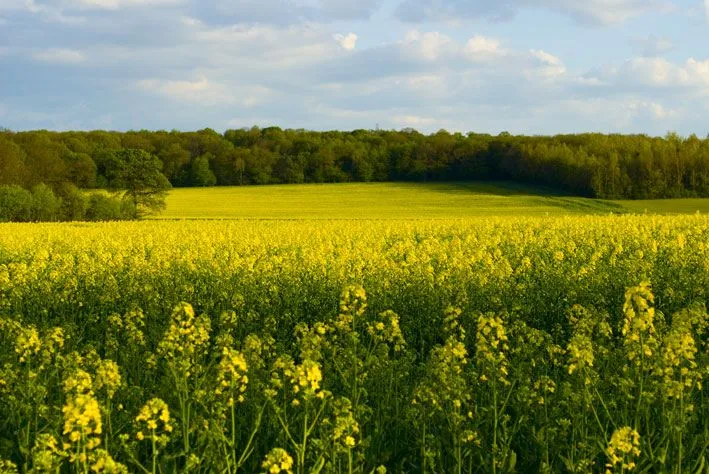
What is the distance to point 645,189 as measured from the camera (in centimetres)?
6259

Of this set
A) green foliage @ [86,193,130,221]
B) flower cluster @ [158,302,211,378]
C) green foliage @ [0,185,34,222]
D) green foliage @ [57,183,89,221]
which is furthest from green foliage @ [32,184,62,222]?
flower cluster @ [158,302,211,378]

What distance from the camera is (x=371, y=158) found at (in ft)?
271

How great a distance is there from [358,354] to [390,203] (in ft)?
177

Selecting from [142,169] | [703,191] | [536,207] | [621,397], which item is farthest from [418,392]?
[703,191]

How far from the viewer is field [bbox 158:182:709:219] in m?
52.9

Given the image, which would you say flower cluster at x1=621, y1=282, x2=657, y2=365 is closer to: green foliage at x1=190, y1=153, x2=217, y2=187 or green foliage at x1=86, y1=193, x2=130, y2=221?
green foliage at x1=86, y1=193, x2=130, y2=221

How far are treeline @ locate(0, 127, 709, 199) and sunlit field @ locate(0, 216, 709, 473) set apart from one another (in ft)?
134

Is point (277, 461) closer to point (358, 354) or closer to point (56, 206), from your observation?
point (358, 354)

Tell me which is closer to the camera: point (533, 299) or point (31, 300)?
point (533, 299)

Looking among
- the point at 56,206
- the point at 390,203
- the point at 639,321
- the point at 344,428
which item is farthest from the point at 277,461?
the point at 390,203

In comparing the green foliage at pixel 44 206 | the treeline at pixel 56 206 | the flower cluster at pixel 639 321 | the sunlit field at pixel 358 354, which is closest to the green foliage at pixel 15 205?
the treeline at pixel 56 206

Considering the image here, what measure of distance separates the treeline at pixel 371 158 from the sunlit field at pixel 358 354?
41.0 meters

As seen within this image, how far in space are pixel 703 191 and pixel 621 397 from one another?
64.2 m

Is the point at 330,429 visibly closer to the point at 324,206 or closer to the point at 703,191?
the point at 324,206
